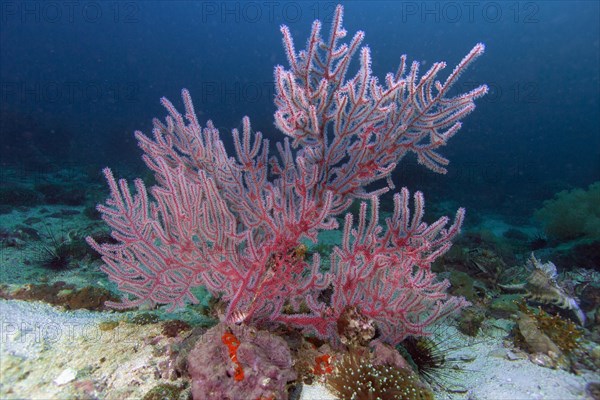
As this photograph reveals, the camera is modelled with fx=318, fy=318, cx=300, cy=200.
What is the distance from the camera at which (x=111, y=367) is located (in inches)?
122

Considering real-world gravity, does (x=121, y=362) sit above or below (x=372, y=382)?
below

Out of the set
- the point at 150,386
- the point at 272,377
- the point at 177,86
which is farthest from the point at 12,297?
the point at 177,86

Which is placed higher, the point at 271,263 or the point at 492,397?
the point at 271,263

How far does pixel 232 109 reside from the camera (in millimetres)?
69562

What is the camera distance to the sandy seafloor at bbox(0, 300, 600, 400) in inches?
110

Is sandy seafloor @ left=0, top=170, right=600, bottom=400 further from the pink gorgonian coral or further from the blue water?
the blue water

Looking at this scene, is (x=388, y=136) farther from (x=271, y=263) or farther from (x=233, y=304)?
(x=233, y=304)

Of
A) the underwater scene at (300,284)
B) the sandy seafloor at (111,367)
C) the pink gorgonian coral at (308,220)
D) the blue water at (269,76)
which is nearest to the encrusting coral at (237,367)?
the underwater scene at (300,284)

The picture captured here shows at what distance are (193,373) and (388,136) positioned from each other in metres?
3.15

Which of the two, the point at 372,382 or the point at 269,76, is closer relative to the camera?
the point at 372,382

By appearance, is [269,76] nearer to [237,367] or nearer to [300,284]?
[300,284]

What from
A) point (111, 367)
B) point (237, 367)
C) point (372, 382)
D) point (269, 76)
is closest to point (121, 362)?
point (111, 367)

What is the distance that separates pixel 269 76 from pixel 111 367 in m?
97.2

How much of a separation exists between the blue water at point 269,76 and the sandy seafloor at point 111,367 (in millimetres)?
13220
